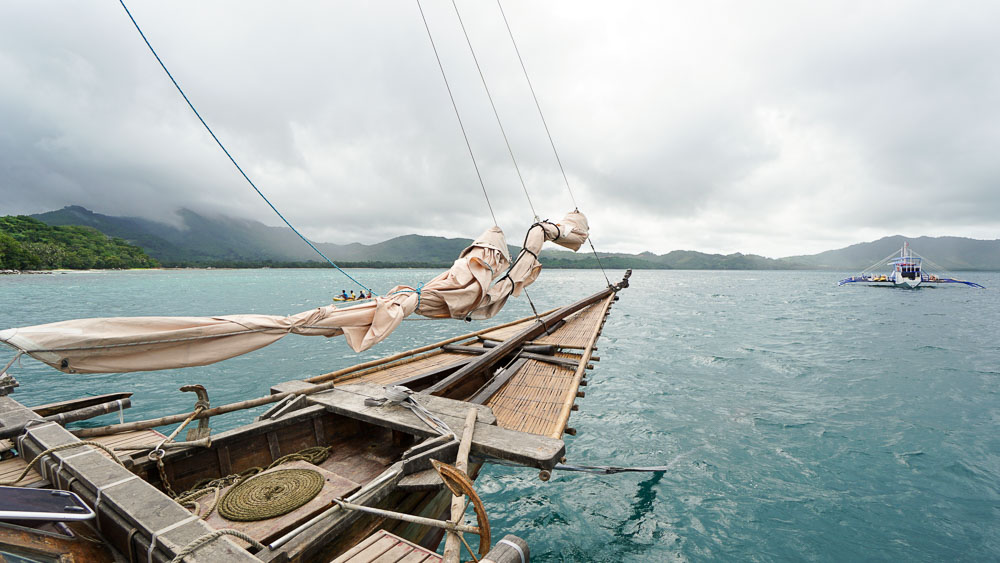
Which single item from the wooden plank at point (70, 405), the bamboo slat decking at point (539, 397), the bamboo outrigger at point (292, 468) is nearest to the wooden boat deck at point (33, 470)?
the bamboo outrigger at point (292, 468)

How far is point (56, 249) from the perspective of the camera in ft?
250

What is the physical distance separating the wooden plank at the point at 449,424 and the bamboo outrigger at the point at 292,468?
1 centimetres

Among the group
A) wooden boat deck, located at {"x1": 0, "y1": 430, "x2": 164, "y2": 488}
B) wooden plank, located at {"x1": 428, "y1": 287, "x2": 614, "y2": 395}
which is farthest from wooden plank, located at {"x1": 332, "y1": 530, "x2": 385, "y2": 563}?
wooden plank, located at {"x1": 428, "y1": 287, "x2": 614, "y2": 395}

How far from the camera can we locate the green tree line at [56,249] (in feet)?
221

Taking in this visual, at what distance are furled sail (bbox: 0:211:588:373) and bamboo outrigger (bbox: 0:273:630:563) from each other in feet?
2.00

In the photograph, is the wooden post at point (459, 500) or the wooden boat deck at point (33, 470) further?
the wooden boat deck at point (33, 470)

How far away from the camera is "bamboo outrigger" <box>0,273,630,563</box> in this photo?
2119 millimetres

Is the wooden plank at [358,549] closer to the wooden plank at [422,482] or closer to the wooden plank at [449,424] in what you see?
the wooden plank at [422,482]

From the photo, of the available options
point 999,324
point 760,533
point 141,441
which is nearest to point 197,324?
point 141,441

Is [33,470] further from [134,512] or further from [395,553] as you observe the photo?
[395,553]

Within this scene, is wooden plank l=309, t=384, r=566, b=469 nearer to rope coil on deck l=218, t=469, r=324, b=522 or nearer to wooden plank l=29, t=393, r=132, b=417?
rope coil on deck l=218, t=469, r=324, b=522

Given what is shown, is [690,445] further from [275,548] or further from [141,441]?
[141,441]

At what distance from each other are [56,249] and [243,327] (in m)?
113

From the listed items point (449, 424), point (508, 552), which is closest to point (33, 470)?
point (449, 424)
